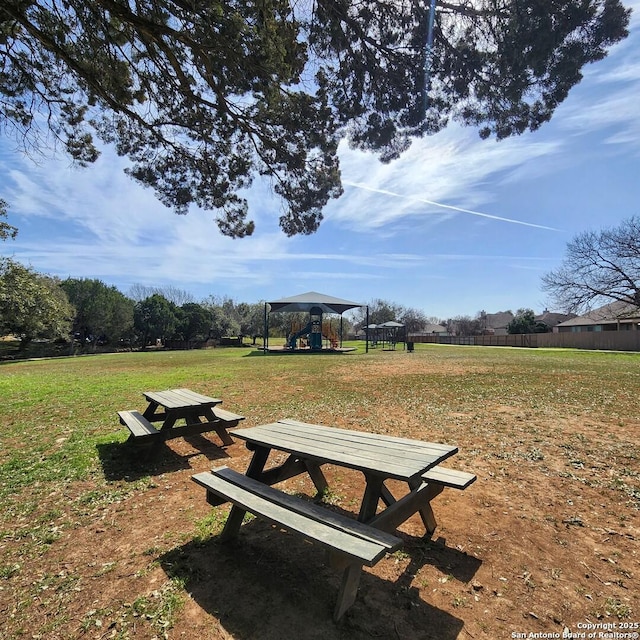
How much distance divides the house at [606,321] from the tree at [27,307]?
2063 inches

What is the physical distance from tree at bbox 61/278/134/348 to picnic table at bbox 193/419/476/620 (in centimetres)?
4224

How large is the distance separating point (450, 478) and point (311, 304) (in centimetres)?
2167

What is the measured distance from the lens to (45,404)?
6992 mm

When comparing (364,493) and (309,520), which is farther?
(364,493)

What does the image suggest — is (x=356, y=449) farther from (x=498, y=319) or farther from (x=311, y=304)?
(x=498, y=319)

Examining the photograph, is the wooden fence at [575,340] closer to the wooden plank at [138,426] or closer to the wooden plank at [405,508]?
the wooden plank at [405,508]

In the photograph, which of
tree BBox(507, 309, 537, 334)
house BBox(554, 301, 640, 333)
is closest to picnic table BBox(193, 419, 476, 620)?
house BBox(554, 301, 640, 333)

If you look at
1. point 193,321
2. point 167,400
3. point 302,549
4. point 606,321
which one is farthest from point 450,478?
point 606,321

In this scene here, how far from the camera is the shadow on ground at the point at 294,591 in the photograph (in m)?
1.79

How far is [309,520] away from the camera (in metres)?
1.97

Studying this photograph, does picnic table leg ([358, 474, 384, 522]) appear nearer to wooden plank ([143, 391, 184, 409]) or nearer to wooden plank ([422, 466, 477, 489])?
wooden plank ([422, 466, 477, 489])

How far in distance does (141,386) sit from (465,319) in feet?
293

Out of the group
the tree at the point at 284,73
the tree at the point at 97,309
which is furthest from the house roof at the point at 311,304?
the tree at the point at 97,309


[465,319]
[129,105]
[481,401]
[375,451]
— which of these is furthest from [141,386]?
[465,319]
